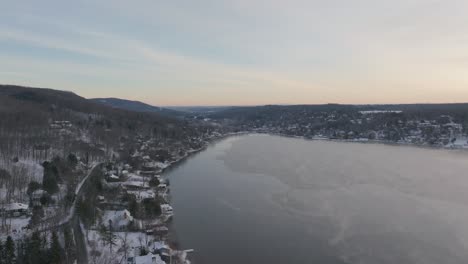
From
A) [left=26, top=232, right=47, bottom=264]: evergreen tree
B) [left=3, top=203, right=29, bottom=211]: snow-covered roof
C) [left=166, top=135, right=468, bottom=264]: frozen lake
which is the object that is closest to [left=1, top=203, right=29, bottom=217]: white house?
[left=3, top=203, right=29, bottom=211]: snow-covered roof

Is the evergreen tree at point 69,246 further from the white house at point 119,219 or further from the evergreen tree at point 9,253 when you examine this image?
the white house at point 119,219

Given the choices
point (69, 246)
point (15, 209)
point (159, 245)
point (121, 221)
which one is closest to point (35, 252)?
point (69, 246)

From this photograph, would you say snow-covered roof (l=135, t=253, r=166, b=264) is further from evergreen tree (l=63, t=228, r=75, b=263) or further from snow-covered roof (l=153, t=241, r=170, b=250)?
evergreen tree (l=63, t=228, r=75, b=263)

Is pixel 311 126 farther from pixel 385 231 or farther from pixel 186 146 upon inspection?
pixel 385 231

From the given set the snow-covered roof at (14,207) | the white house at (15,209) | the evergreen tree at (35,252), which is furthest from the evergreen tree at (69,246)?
the snow-covered roof at (14,207)

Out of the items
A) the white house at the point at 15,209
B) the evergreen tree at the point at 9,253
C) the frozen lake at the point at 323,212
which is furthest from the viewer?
the white house at the point at 15,209

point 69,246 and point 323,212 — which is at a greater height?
point 323,212

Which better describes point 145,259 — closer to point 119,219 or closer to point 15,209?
point 119,219

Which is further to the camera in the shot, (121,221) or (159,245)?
(121,221)
